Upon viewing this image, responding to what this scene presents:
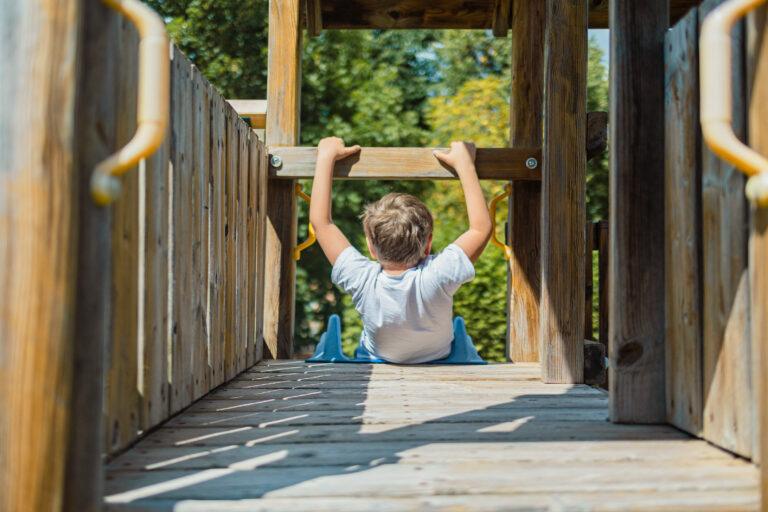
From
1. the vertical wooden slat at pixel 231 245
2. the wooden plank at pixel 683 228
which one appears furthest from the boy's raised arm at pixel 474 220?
the wooden plank at pixel 683 228

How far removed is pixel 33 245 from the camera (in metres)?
1.24

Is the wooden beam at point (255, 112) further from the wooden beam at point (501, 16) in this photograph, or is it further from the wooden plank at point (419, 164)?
the wooden beam at point (501, 16)

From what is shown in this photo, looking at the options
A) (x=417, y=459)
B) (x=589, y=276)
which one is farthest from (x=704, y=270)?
(x=589, y=276)

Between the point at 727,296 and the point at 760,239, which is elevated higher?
the point at 760,239

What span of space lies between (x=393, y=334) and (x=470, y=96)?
12034 millimetres

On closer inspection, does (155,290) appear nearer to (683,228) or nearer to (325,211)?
(325,211)

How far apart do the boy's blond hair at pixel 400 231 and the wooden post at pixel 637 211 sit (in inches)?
53.8

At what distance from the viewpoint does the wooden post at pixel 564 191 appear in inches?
127

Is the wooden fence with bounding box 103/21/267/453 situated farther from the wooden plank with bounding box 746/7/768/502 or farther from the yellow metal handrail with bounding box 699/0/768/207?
the wooden plank with bounding box 746/7/768/502

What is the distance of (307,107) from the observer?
11.9m

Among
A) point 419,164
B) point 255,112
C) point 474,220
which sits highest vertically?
point 255,112

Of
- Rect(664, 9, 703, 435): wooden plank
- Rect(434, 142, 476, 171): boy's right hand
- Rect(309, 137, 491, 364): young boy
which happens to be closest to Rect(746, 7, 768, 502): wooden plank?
Rect(664, 9, 703, 435): wooden plank

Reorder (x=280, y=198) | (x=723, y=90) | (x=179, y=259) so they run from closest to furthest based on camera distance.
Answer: (x=723, y=90) < (x=179, y=259) < (x=280, y=198)

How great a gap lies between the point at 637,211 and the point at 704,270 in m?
0.36
